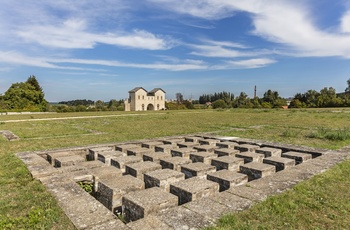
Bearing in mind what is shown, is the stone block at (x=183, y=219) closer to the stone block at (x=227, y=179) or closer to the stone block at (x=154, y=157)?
the stone block at (x=227, y=179)

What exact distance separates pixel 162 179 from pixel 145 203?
37.3 inches

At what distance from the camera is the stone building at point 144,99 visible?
193 feet

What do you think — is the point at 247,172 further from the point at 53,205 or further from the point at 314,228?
the point at 53,205

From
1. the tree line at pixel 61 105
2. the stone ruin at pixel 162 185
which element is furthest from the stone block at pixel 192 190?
the tree line at pixel 61 105

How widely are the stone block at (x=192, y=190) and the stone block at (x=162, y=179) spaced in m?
0.26

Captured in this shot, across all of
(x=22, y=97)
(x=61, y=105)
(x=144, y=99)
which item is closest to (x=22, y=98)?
(x=22, y=97)

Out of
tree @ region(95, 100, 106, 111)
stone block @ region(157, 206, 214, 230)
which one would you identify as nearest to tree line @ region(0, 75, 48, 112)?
tree @ region(95, 100, 106, 111)

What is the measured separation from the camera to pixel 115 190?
3375mm

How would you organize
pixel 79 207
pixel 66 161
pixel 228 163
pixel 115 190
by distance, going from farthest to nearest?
pixel 66 161, pixel 228 163, pixel 115 190, pixel 79 207

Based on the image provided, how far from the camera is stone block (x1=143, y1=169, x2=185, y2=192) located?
3.81 m

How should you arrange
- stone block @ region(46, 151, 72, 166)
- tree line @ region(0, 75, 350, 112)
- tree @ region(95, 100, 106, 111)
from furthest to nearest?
tree @ region(95, 100, 106, 111), tree line @ region(0, 75, 350, 112), stone block @ region(46, 151, 72, 166)

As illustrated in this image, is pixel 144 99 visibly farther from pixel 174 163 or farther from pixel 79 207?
pixel 79 207

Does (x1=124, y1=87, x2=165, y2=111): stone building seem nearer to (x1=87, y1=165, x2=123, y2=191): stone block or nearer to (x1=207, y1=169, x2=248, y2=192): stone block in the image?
(x1=87, y1=165, x2=123, y2=191): stone block

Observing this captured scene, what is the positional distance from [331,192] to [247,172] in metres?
1.38
